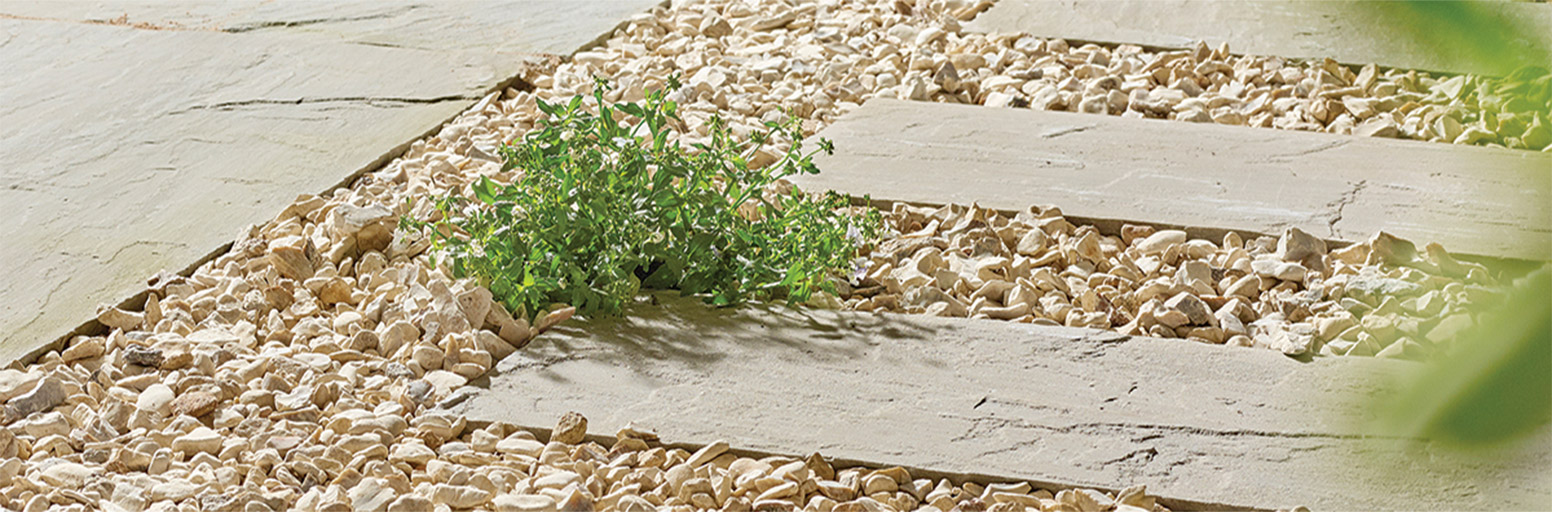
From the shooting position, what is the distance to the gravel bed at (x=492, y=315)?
1848mm

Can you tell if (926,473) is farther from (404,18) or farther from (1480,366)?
(404,18)

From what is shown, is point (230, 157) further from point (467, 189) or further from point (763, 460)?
point (763, 460)

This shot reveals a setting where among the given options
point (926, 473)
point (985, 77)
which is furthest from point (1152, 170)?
point (926, 473)

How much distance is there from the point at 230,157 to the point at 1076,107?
190 cm

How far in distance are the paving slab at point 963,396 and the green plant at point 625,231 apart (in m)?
0.07

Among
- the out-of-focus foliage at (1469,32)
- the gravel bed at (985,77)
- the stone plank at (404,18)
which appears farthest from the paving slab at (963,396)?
the stone plank at (404,18)

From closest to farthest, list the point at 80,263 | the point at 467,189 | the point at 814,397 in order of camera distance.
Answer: the point at 814,397 → the point at 80,263 → the point at 467,189

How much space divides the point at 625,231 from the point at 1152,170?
4.14 feet

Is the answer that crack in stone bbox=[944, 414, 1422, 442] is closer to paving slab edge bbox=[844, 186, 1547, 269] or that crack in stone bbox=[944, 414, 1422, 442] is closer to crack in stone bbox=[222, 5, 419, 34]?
paving slab edge bbox=[844, 186, 1547, 269]

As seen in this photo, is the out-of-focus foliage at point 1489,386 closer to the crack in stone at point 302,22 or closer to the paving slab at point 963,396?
the paving slab at point 963,396

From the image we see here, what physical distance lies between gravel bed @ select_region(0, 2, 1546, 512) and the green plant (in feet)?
0.24

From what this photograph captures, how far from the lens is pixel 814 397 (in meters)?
2.09

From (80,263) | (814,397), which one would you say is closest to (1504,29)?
(814,397)

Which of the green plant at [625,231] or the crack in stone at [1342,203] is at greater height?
the green plant at [625,231]
